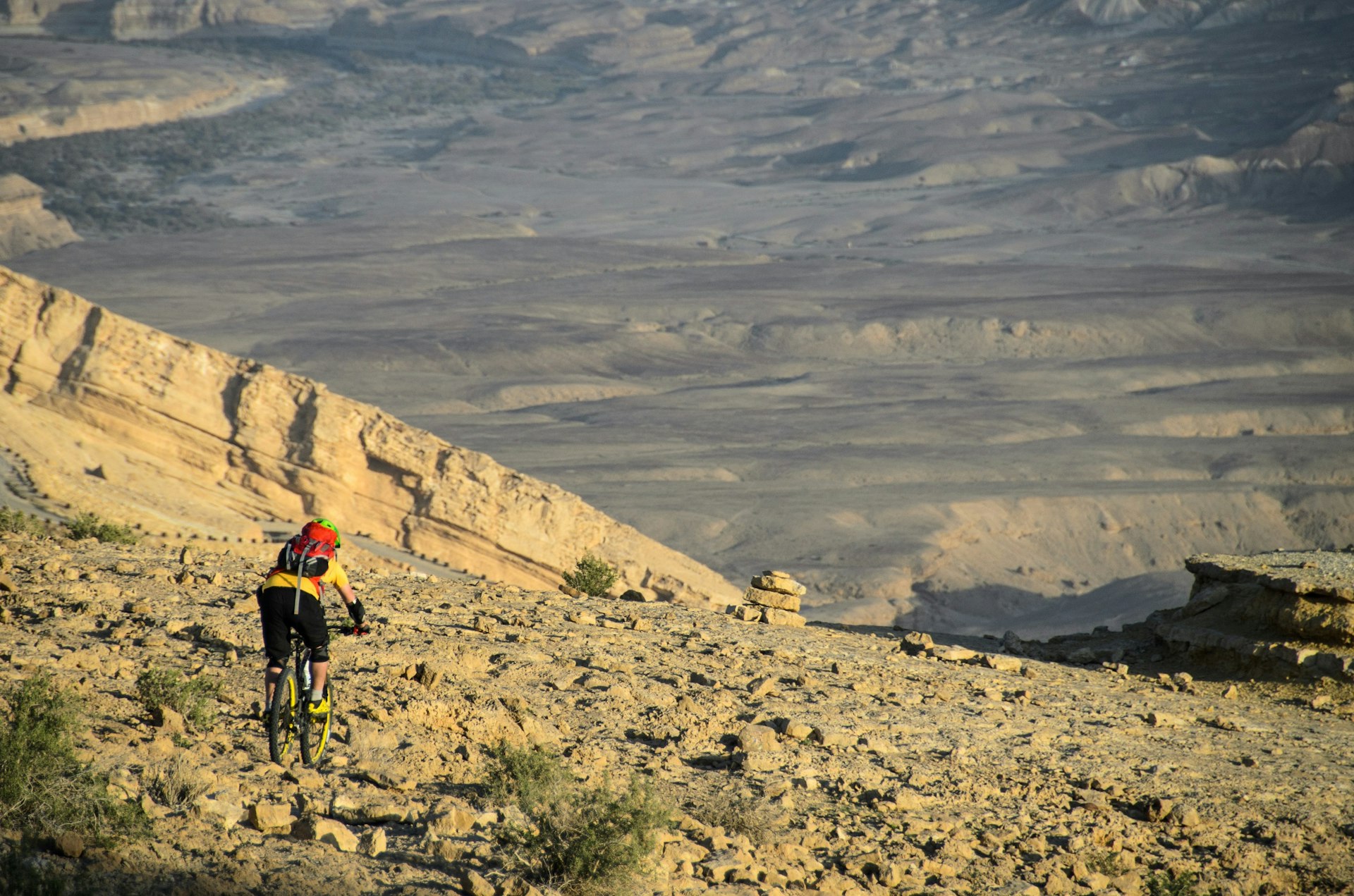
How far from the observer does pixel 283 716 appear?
19.7 ft

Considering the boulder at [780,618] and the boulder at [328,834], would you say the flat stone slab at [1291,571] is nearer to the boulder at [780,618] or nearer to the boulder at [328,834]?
the boulder at [780,618]

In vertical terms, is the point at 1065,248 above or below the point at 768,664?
below

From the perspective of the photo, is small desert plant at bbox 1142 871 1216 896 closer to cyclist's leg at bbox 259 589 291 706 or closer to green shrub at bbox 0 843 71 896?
cyclist's leg at bbox 259 589 291 706

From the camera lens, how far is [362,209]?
78.0 meters

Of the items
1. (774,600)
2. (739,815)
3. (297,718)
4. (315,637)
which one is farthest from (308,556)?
(774,600)

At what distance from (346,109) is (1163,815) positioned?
391 ft

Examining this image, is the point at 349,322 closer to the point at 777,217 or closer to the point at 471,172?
the point at 777,217

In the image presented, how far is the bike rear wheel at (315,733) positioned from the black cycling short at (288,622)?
0.72ft

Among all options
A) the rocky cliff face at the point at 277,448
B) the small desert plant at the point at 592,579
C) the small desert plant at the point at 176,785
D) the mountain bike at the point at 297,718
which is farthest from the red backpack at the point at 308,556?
the rocky cliff face at the point at 277,448

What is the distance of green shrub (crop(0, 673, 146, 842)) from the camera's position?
15.3 feet

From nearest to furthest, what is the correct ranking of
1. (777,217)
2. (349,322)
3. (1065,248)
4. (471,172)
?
(349,322)
(1065,248)
(777,217)
(471,172)

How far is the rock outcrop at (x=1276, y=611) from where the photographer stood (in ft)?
31.0

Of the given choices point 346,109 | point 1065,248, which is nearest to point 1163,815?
point 1065,248

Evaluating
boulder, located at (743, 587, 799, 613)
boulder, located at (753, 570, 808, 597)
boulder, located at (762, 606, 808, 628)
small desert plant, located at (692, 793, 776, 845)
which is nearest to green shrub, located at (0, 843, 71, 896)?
small desert plant, located at (692, 793, 776, 845)
